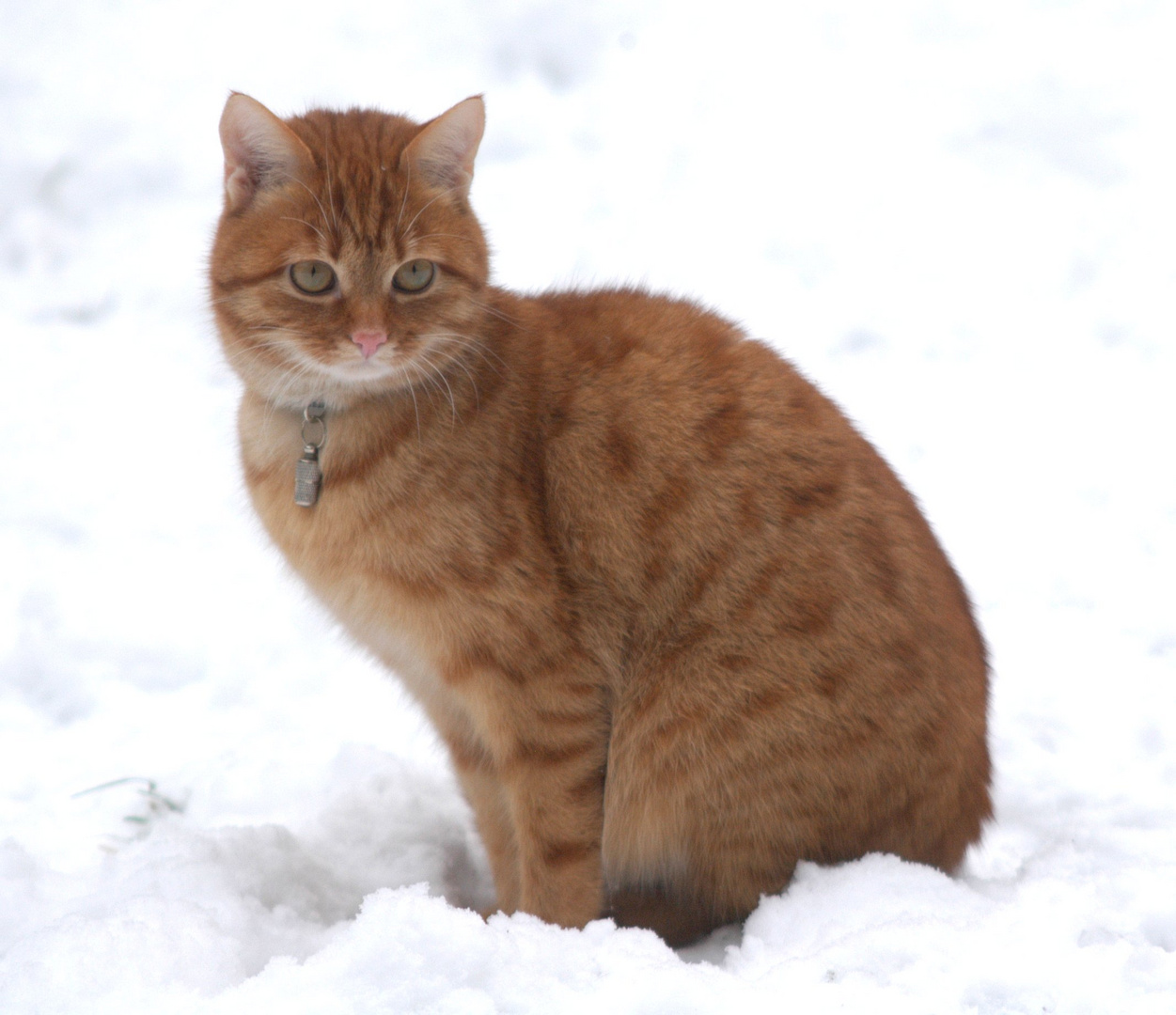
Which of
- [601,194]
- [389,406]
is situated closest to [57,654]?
[389,406]

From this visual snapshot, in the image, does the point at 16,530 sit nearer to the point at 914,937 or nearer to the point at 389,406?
the point at 389,406

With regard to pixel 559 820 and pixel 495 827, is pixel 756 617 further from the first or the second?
pixel 495 827

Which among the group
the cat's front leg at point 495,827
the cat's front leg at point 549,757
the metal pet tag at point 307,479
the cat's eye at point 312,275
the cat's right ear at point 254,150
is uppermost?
the cat's right ear at point 254,150

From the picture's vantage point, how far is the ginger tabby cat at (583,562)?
8.62ft

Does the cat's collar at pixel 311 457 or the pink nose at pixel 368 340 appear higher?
the pink nose at pixel 368 340

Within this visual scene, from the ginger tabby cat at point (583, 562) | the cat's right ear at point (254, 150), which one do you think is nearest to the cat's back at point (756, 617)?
the ginger tabby cat at point (583, 562)

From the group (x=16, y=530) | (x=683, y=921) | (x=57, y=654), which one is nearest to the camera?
(x=683, y=921)

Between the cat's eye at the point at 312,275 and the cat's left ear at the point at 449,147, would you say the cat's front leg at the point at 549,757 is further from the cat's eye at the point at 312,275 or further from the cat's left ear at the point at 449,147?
the cat's left ear at the point at 449,147

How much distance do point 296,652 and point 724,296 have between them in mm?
2292

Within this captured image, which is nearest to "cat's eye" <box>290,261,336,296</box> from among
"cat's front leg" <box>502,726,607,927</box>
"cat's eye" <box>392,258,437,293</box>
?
"cat's eye" <box>392,258,437,293</box>

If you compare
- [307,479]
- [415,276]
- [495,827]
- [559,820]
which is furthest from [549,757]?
[415,276]

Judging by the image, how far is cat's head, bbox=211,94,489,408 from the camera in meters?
2.55

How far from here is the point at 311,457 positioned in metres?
2.73

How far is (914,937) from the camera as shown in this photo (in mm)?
2254
